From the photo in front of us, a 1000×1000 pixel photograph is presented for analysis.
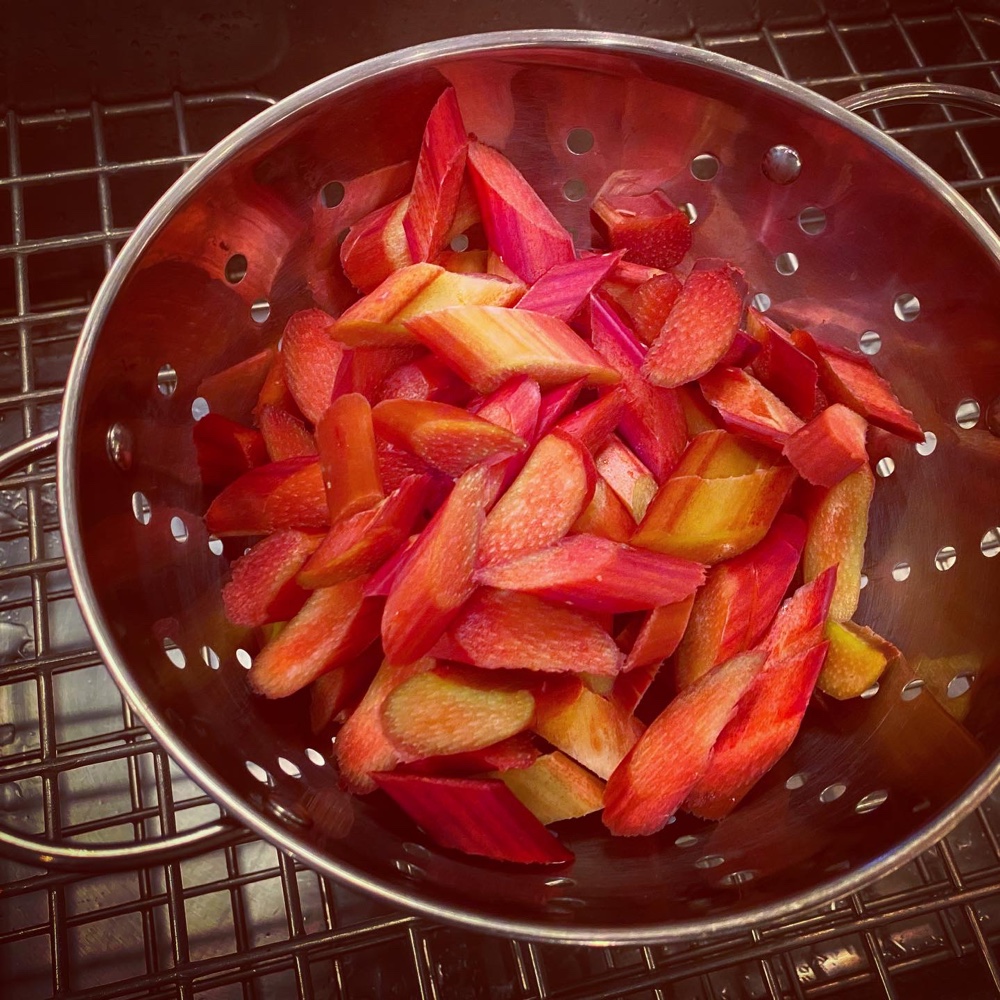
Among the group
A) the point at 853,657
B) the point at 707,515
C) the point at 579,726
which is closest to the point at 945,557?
the point at 853,657

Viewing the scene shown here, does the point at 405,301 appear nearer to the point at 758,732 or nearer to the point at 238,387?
the point at 238,387

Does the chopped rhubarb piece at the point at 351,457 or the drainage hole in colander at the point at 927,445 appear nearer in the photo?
the chopped rhubarb piece at the point at 351,457

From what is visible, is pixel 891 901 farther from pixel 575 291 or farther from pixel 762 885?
pixel 575 291

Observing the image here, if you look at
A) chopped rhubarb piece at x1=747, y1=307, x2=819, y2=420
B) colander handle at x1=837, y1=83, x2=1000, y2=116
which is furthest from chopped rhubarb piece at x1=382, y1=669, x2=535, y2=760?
colander handle at x1=837, y1=83, x2=1000, y2=116

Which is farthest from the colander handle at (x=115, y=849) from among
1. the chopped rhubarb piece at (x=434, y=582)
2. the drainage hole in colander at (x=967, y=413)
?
the drainage hole in colander at (x=967, y=413)

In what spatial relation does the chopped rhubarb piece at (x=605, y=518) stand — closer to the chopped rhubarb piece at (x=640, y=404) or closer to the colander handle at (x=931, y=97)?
the chopped rhubarb piece at (x=640, y=404)

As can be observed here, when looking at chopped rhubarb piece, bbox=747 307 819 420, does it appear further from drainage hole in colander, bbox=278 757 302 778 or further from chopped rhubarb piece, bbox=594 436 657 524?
drainage hole in colander, bbox=278 757 302 778
